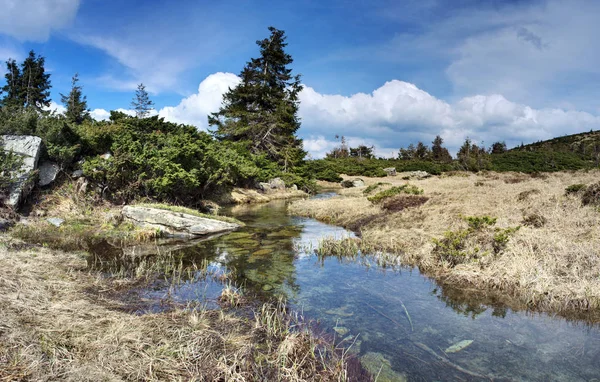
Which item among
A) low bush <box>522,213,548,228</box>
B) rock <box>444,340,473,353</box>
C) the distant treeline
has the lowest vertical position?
rock <box>444,340,473,353</box>

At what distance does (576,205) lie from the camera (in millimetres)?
11688

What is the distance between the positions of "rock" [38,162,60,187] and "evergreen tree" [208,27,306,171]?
76.7 ft

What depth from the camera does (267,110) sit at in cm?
4381

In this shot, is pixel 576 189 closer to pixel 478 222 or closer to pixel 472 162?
pixel 478 222

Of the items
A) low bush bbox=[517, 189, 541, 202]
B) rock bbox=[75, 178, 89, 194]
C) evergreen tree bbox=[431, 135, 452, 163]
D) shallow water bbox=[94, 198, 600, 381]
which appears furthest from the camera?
evergreen tree bbox=[431, 135, 452, 163]

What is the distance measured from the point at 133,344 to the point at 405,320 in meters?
4.66

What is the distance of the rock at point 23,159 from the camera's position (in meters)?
12.7

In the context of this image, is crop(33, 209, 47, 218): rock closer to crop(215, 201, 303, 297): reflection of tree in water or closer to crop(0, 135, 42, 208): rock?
crop(0, 135, 42, 208): rock

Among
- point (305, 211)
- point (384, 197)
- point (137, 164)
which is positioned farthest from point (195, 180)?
point (384, 197)

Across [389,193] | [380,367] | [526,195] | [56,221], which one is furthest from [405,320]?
[389,193]

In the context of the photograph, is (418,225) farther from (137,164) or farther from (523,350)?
(137,164)

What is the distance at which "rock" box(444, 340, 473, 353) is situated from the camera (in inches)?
207

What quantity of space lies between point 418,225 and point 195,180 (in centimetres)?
1090

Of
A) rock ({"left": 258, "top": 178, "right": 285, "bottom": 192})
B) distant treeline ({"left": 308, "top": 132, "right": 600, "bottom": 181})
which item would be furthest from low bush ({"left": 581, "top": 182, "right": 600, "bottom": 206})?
distant treeline ({"left": 308, "top": 132, "right": 600, "bottom": 181})
